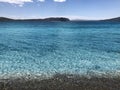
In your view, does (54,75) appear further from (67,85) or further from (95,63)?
(95,63)

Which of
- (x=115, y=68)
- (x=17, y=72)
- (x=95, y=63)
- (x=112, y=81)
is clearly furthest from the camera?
(x=95, y=63)

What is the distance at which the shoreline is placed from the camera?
1509cm

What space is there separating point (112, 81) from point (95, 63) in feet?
24.0

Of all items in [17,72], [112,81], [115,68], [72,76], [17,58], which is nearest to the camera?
[112,81]

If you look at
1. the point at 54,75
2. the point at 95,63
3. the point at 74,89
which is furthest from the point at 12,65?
the point at 74,89

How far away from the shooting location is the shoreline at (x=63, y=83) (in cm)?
1509

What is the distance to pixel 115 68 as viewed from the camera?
21.4 meters

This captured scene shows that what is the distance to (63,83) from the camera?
632 inches

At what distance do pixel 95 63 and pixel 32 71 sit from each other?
688cm

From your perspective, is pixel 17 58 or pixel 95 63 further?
pixel 17 58

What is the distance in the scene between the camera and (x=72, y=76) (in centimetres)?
1834

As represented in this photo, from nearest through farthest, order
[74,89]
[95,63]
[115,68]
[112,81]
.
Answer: [74,89] < [112,81] < [115,68] < [95,63]

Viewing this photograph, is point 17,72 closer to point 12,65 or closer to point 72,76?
point 12,65

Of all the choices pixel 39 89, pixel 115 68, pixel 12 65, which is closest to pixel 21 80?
pixel 39 89
